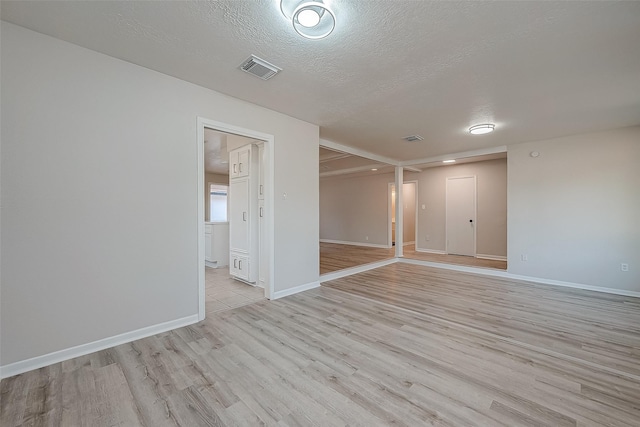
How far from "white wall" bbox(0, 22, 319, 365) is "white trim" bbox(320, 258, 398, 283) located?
236cm

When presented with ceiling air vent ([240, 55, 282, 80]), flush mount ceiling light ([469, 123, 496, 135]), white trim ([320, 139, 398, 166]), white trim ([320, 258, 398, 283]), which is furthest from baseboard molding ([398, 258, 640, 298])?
ceiling air vent ([240, 55, 282, 80])

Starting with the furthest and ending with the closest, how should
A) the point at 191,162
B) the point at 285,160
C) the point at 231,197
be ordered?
the point at 231,197, the point at 285,160, the point at 191,162

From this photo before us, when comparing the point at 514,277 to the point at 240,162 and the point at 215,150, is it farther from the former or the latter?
the point at 215,150

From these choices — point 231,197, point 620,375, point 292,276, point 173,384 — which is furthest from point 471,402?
point 231,197

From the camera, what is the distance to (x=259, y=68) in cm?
243

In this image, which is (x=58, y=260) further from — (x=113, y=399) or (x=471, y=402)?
(x=471, y=402)

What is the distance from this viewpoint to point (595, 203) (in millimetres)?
4137

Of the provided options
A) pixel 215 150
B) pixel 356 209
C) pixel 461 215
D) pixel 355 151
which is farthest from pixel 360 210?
pixel 215 150

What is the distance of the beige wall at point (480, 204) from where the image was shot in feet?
21.2

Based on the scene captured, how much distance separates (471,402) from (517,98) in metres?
3.21

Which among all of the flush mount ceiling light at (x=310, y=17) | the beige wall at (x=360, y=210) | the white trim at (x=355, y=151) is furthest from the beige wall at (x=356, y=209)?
the flush mount ceiling light at (x=310, y=17)

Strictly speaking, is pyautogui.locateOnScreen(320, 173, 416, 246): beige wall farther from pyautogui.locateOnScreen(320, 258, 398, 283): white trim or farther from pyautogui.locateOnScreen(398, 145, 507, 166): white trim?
pyautogui.locateOnScreen(320, 258, 398, 283): white trim

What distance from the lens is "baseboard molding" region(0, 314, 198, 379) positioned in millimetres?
1899

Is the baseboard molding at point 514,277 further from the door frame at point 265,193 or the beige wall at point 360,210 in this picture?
the door frame at point 265,193
